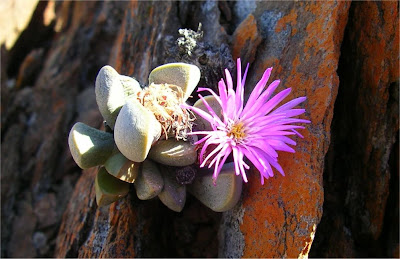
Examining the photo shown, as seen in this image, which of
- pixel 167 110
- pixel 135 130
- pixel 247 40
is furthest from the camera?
pixel 247 40

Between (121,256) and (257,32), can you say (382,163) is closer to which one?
(257,32)

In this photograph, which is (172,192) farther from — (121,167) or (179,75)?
(179,75)

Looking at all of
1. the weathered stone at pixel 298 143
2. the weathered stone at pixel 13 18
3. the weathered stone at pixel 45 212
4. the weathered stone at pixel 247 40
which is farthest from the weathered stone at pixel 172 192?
the weathered stone at pixel 13 18

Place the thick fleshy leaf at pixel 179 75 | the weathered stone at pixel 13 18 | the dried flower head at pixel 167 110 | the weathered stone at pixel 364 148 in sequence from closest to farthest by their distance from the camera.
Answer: the dried flower head at pixel 167 110
the thick fleshy leaf at pixel 179 75
the weathered stone at pixel 364 148
the weathered stone at pixel 13 18

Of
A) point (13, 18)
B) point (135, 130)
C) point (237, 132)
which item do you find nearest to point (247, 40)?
point (237, 132)

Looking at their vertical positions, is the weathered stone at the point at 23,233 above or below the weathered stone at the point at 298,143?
below

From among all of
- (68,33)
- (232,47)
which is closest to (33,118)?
(68,33)

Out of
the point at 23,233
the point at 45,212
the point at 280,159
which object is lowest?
the point at 23,233

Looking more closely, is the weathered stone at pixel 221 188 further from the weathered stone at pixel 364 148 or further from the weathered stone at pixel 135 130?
the weathered stone at pixel 364 148
